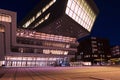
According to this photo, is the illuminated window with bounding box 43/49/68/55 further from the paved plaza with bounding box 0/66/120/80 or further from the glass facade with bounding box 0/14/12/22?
the paved plaza with bounding box 0/66/120/80

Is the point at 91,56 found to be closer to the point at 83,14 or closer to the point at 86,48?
the point at 86,48

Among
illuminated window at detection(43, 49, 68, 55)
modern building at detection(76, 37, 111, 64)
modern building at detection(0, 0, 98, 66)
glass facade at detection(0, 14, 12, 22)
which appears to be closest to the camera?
glass facade at detection(0, 14, 12, 22)

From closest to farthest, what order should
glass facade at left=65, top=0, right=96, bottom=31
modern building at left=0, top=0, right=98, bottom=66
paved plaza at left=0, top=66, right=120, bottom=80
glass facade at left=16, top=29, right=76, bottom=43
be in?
paved plaza at left=0, top=66, right=120, bottom=80, glass facade at left=65, top=0, right=96, bottom=31, modern building at left=0, top=0, right=98, bottom=66, glass facade at left=16, top=29, right=76, bottom=43

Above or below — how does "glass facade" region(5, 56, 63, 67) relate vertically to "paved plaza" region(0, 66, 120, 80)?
below

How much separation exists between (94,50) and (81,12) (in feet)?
241

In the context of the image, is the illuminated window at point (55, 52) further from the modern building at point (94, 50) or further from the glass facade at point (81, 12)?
the modern building at point (94, 50)

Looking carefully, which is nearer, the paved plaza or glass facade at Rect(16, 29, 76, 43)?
the paved plaza

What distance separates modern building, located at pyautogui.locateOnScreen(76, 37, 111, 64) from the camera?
428 feet

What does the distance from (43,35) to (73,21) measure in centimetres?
1817

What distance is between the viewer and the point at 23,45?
65500 mm

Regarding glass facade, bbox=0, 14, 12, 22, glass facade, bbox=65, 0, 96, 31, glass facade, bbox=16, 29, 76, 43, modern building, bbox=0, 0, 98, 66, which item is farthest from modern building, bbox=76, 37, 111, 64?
glass facade, bbox=0, 14, 12, 22

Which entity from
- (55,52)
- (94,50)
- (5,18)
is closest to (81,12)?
(55,52)

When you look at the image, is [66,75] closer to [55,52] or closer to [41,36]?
[41,36]

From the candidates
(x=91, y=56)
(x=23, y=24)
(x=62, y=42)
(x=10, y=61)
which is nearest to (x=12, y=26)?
(x=10, y=61)
